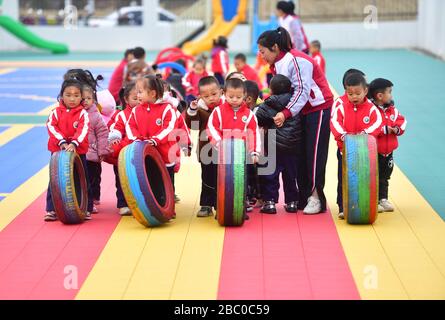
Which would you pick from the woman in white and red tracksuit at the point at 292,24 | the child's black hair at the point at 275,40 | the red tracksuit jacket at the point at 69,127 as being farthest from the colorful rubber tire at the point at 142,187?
the woman in white and red tracksuit at the point at 292,24

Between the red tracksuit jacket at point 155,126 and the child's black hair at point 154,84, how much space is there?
0.52 feet

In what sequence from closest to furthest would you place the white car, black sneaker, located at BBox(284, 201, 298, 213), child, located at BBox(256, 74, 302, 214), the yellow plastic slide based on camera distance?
1. child, located at BBox(256, 74, 302, 214)
2. black sneaker, located at BBox(284, 201, 298, 213)
3. the yellow plastic slide
4. the white car

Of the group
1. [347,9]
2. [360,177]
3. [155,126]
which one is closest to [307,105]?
[360,177]

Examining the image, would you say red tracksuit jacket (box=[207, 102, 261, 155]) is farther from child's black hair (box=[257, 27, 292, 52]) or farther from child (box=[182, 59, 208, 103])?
child (box=[182, 59, 208, 103])

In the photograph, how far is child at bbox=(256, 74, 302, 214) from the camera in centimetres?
989

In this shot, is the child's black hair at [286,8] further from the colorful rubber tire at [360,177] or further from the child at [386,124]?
the colorful rubber tire at [360,177]

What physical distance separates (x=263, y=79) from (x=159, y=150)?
13.8m

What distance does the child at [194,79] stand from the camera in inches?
667

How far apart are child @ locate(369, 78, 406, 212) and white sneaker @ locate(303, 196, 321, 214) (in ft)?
2.42

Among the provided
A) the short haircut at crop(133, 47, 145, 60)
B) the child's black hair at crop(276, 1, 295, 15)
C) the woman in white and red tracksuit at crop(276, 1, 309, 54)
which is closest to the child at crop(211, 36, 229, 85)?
the woman in white and red tracksuit at crop(276, 1, 309, 54)

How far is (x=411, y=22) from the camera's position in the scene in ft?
126

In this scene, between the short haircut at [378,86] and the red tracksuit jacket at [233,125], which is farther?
the short haircut at [378,86]

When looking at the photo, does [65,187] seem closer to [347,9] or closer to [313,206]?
[313,206]

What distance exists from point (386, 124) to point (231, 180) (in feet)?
6.07
